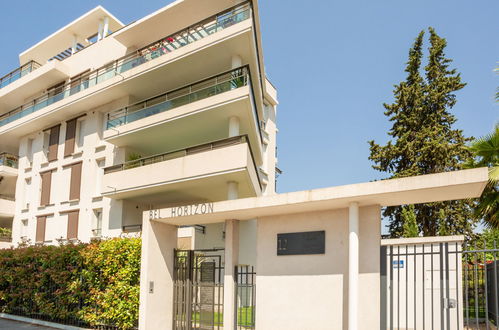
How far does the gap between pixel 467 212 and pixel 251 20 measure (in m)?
18.0

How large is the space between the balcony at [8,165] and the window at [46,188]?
3995 mm

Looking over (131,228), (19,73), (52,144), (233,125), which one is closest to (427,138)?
(233,125)

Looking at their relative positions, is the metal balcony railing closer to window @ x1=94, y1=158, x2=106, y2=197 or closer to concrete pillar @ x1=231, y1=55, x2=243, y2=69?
window @ x1=94, y1=158, x2=106, y2=197

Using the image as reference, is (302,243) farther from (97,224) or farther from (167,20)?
(97,224)

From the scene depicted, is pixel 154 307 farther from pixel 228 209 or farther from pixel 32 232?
pixel 32 232

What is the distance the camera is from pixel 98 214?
2386cm

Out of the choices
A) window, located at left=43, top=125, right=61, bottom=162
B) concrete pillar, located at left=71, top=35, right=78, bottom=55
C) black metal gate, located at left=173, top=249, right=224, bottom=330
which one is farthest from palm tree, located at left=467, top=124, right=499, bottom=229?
concrete pillar, located at left=71, top=35, right=78, bottom=55

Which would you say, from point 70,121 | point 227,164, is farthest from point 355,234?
point 70,121

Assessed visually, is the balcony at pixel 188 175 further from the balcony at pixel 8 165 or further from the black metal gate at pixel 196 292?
the balcony at pixel 8 165

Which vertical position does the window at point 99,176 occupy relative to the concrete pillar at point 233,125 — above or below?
below

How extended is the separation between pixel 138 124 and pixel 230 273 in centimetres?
1226

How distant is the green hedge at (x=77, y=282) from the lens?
12852 millimetres

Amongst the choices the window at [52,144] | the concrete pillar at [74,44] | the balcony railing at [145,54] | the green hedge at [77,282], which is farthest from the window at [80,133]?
the green hedge at [77,282]

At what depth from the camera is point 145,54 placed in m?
21.8
